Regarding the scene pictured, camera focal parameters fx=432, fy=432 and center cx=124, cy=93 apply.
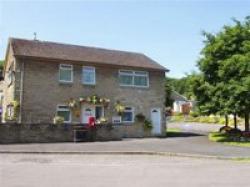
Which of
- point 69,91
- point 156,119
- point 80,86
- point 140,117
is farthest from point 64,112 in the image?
point 156,119

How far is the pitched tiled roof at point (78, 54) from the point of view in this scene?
3112cm

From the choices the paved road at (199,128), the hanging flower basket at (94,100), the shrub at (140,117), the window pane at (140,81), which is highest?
the window pane at (140,81)

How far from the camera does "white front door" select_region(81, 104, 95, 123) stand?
105 ft

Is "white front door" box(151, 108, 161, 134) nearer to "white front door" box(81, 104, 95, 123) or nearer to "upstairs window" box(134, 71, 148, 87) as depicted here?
"upstairs window" box(134, 71, 148, 87)

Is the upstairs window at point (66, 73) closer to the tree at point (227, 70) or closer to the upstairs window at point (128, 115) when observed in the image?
the upstairs window at point (128, 115)

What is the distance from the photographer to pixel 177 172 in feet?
46.6

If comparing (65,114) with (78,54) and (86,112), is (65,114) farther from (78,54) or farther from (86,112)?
(78,54)

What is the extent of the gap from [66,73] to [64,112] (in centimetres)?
290

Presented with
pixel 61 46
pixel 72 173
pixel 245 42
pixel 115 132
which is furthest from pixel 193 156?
pixel 61 46

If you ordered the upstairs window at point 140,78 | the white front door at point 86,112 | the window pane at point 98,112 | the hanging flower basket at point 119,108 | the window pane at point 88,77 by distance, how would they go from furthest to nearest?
the upstairs window at point 140,78 < the hanging flower basket at point 119,108 < the window pane at point 98,112 < the window pane at point 88,77 < the white front door at point 86,112

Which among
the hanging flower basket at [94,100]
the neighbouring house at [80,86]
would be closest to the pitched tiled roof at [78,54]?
the neighbouring house at [80,86]

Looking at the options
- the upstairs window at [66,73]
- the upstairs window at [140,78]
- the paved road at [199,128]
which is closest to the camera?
the upstairs window at [66,73]

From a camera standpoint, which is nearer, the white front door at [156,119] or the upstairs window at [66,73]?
the upstairs window at [66,73]

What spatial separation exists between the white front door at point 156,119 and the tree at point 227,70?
5197 mm
